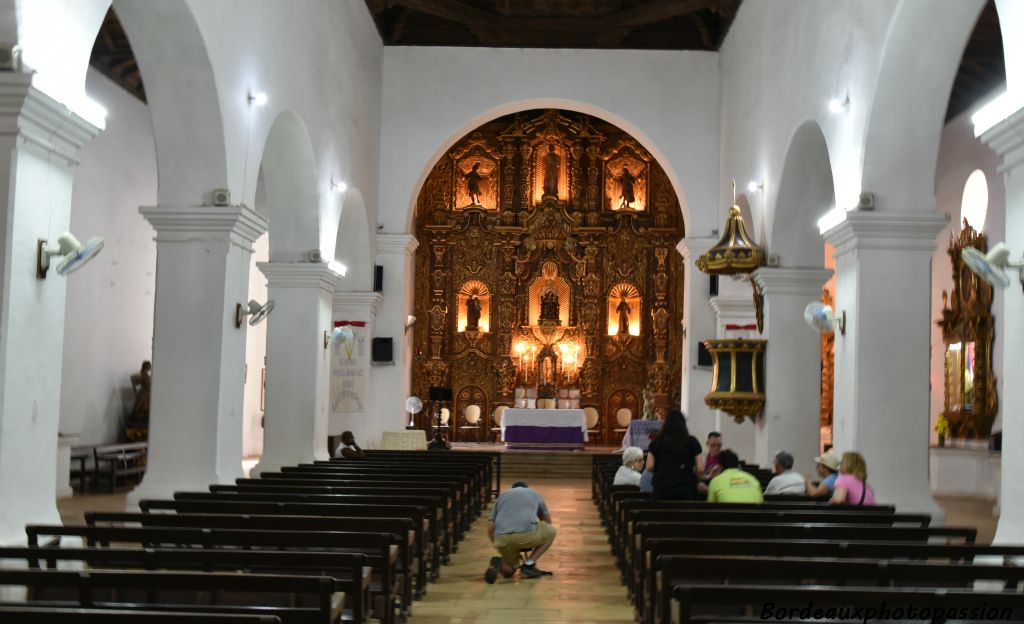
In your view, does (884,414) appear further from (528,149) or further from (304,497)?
(528,149)

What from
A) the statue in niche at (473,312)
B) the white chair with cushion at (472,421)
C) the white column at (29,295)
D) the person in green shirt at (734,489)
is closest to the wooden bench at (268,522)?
the white column at (29,295)

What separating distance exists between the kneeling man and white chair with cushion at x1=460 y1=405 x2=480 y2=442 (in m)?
16.7

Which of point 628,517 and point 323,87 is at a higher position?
point 323,87

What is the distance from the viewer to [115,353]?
19.2 m

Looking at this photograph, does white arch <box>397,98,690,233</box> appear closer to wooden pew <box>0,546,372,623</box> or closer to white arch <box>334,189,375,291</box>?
white arch <box>334,189,375,291</box>

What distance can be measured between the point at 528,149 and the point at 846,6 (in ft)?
A: 51.8

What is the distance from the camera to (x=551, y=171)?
89.8 feet

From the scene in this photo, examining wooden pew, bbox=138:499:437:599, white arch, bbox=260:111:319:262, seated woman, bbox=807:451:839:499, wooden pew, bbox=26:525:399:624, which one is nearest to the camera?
wooden pew, bbox=26:525:399:624

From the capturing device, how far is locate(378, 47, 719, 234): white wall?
69.2 feet

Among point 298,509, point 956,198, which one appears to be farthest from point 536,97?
point 298,509

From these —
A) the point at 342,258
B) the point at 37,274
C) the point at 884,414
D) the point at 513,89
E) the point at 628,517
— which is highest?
the point at 513,89

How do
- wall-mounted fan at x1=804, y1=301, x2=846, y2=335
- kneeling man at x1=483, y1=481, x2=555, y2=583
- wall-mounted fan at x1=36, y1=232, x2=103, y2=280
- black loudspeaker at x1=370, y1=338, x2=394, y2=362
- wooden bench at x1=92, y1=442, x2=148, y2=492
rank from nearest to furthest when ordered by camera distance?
wall-mounted fan at x1=36, y1=232, x2=103, y2=280 → kneeling man at x1=483, y1=481, x2=555, y2=583 → wall-mounted fan at x1=804, y1=301, x2=846, y2=335 → wooden bench at x1=92, y1=442, x2=148, y2=492 → black loudspeaker at x1=370, y1=338, x2=394, y2=362

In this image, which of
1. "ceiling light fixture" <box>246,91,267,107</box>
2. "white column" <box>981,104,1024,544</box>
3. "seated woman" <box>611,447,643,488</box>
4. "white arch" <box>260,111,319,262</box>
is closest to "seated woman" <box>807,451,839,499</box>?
"seated woman" <box>611,447,643,488</box>

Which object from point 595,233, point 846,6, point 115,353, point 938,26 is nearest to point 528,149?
point 595,233
